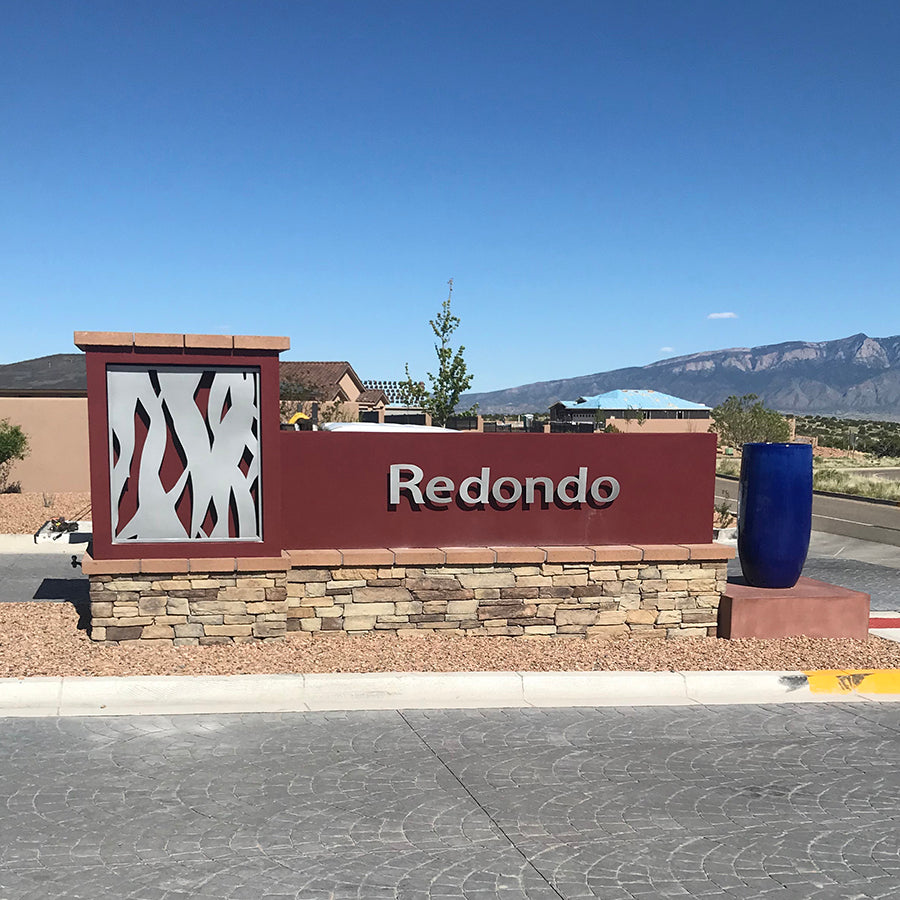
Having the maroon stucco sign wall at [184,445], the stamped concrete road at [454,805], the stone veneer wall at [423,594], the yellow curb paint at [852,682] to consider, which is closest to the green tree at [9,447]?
the maroon stucco sign wall at [184,445]

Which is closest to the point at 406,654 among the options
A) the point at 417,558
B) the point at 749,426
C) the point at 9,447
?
the point at 417,558

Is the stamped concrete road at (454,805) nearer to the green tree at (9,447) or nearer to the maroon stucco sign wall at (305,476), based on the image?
the maroon stucco sign wall at (305,476)

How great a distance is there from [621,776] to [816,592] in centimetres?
498

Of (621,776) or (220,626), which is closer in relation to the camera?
(621,776)

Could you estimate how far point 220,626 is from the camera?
9.27m

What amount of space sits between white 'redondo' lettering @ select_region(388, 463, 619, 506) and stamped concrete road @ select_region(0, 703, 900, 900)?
267 cm

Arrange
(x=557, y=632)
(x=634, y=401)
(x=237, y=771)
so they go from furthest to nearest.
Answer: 1. (x=634, y=401)
2. (x=557, y=632)
3. (x=237, y=771)

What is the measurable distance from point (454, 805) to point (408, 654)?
316cm

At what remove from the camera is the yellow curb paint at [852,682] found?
8.62 m

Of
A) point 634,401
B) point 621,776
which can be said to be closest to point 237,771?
point 621,776

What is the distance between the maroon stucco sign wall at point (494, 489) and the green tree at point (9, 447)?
52.6 ft

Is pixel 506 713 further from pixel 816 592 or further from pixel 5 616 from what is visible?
pixel 5 616

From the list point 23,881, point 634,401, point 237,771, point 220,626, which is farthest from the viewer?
point 634,401

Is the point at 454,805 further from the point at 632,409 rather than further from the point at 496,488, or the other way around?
the point at 632,409
